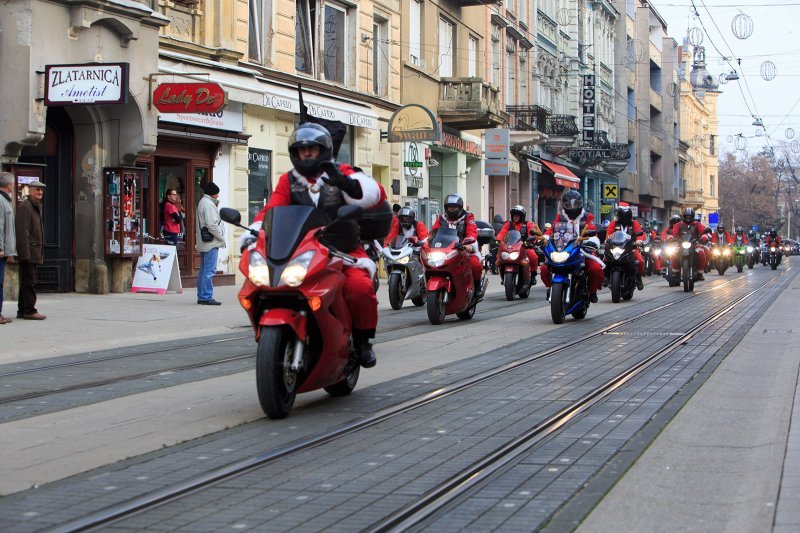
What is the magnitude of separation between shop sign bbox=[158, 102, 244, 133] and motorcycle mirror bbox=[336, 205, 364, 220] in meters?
14.5

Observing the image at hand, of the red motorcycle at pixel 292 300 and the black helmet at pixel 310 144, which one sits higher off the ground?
the black helmet at pixel 310 144

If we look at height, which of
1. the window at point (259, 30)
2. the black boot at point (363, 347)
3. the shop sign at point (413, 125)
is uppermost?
the window at point (259, 30)

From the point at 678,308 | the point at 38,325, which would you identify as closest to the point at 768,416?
the point at 38,325

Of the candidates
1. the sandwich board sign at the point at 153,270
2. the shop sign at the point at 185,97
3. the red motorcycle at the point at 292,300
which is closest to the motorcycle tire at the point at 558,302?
the sandwich board sign at the point at 153,270

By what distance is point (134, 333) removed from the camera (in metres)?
14.0

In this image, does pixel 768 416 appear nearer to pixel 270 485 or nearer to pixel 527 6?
pixel 270 485

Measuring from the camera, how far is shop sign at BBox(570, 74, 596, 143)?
57.9 meters

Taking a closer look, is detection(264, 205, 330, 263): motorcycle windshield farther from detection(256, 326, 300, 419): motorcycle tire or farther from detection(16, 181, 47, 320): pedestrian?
detection(16, 181, 47, 320): pedestrian

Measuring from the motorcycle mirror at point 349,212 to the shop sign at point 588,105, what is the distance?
51117 mm

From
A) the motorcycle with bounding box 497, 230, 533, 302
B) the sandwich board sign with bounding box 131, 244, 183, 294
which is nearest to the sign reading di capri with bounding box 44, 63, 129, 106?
the sandwich board sign with bounding box 131, 244, 183, 294

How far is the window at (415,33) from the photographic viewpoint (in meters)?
35.4

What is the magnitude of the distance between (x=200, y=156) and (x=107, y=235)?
4.39 meters

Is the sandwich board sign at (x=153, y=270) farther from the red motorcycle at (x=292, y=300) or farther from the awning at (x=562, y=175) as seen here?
the awning at (x=562, y=175)

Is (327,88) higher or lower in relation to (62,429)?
higher
